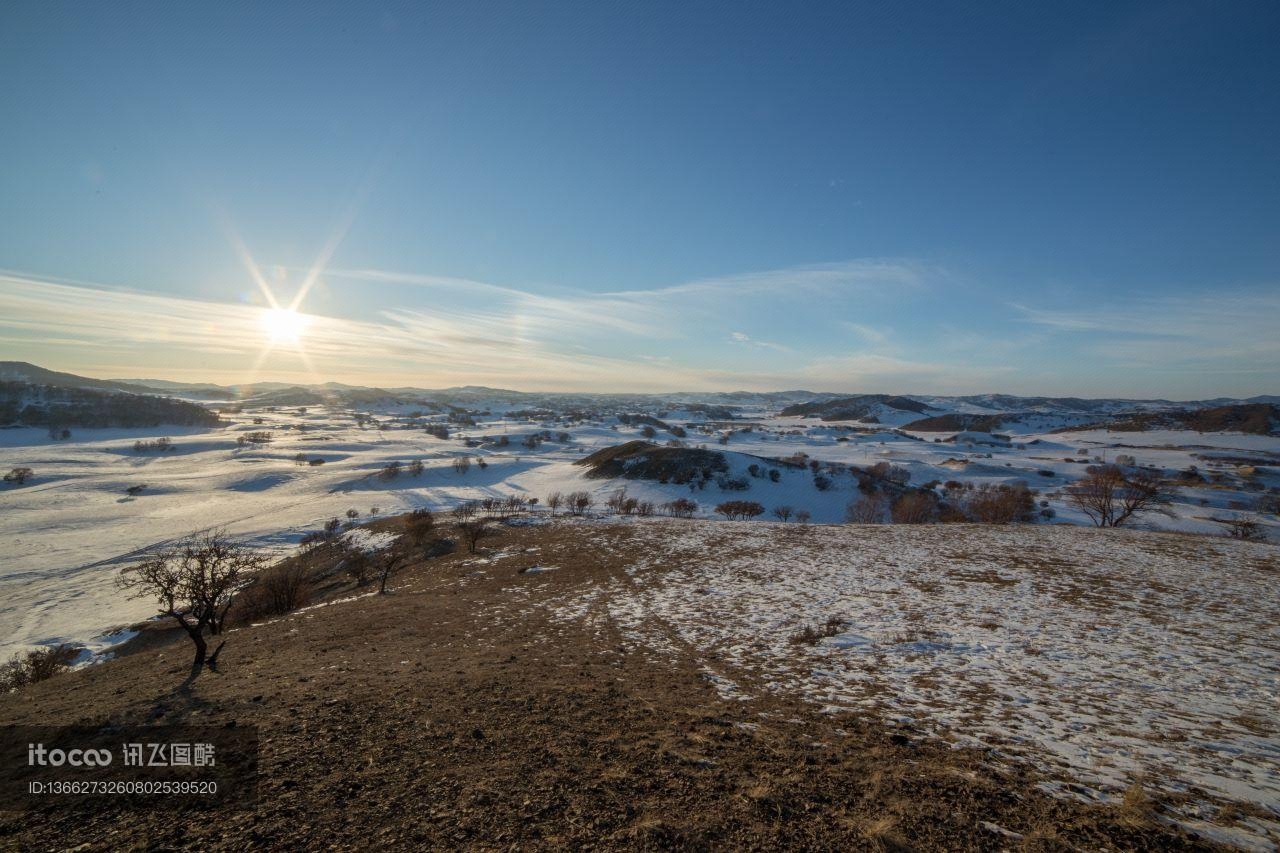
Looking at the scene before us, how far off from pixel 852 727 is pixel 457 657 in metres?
9.79

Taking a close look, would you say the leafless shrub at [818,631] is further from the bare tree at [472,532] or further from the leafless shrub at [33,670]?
the leafless shrub at [33,670]

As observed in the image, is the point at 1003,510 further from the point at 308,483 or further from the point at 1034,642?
the point at 308,483

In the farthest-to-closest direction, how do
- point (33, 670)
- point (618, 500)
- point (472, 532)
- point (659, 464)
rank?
point (659, 464)
point (618, 500)
point (472, 532)
point (33, 670)

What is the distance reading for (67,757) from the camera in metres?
7.56

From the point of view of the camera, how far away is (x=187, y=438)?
479ft

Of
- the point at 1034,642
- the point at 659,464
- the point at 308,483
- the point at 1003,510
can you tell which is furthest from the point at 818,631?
the point at 308,483

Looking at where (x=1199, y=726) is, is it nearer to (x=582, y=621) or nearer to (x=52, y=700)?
(x=582, y=621)

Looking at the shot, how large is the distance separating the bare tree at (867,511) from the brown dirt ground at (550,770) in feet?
183

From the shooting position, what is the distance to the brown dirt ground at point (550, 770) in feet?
17.4

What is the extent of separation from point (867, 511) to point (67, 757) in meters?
66.2

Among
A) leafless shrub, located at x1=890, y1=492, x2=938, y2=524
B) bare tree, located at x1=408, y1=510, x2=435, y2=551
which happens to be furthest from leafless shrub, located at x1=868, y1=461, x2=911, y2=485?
bare tree, located at x1=408, y1=510, x2=435, y2=551

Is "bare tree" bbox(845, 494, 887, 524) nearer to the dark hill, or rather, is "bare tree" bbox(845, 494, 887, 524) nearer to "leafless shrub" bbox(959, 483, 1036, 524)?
"leafless shrub" bbox(959, 483, 1036, 524)

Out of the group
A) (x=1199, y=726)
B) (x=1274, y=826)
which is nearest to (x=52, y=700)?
(x=1274, y=826)

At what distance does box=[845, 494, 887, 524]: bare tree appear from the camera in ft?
193
